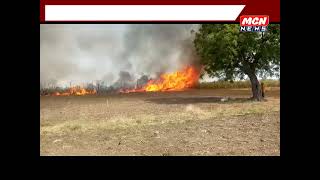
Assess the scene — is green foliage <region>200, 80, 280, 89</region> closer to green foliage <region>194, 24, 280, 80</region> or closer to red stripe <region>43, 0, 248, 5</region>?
green foliage <region>194, 24, 280, 80</region>

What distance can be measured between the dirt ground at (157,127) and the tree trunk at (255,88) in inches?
55.7

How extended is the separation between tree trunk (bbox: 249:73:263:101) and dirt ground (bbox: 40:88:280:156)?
1.41 m

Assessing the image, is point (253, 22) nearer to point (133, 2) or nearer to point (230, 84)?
point (133, 2)

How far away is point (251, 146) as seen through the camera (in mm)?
19969

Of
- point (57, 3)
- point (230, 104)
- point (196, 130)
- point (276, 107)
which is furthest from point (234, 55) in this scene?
point (57, 3)

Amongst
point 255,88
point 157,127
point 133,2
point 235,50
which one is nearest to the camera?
point 133,2

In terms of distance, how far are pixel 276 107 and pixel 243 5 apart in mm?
16508

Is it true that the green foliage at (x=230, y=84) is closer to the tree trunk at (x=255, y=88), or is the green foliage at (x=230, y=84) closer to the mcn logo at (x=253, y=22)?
the tree trunk at (x=255, y=88)

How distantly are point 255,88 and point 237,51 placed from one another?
4024mm

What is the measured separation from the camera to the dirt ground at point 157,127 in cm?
1972

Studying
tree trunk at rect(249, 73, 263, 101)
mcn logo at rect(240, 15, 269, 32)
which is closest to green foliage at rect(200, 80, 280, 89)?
tree trunk at rect(249, 73, 263, 101)

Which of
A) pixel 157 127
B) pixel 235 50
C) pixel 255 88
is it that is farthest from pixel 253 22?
A: pixel 255 88

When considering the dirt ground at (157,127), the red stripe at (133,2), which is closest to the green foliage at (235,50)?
the dirt ground at (157,127)

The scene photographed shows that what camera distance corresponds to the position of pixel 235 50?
1446 inches
